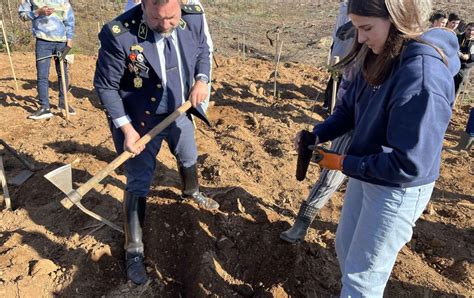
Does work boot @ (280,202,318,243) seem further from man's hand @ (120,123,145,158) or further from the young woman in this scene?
man's hand @ (120,123,145,158)

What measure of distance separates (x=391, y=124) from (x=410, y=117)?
82mm

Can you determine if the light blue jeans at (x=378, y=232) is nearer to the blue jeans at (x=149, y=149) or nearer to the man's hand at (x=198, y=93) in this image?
the man's hand at (x=198, y=93)

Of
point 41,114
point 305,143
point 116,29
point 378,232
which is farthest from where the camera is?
point 41,114

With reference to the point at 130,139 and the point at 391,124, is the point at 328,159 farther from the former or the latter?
the point at 130,139

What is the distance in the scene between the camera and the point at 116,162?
2445 mm

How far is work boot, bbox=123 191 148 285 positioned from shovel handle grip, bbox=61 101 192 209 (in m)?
0.30

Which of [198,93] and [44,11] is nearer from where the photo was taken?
[198,93]

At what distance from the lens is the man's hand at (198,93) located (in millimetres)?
2598

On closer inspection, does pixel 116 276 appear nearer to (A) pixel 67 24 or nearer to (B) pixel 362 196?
(B) pixel 362 196

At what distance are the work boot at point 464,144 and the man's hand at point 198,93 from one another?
156 inches

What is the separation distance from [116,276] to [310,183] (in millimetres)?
2210

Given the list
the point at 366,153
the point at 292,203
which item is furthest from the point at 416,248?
the point at 366,153

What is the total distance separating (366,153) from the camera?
A: 67.4 inches

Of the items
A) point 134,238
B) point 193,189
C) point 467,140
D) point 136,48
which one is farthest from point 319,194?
point 467,140
